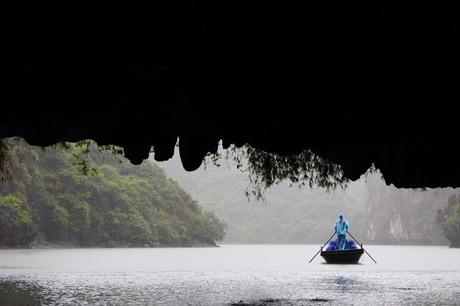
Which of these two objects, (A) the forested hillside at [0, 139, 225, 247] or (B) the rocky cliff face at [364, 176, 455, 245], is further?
(B) the rocky cliff face at [364, 176, 455, 245]

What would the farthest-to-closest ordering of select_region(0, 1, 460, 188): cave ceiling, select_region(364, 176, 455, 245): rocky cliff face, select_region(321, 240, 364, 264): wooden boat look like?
select_region(364, 176, 455, 245): rocky cliff face → select_region(321, 240, 364, 264): wooden boat → select_region(0, 1, 460, 188): cave ceiling

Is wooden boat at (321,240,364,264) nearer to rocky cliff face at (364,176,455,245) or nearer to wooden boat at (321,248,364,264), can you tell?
wooden boat at (321,248,364,264)

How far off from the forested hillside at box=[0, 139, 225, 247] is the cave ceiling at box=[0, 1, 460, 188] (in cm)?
6731

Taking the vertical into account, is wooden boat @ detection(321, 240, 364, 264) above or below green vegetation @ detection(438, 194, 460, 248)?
below

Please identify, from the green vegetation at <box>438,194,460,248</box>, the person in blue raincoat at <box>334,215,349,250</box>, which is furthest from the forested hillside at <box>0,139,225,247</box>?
the green vegetation at <box>438,194,460,248</box>

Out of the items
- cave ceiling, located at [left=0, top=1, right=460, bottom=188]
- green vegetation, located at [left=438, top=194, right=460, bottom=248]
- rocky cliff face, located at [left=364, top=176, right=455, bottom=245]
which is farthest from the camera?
rocky cliff face, located at [left=364, top=176, right=455, bottom=245]

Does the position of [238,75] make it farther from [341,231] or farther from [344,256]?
[341,231]

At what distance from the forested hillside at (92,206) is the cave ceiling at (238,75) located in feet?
221

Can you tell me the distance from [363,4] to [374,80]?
1.76m

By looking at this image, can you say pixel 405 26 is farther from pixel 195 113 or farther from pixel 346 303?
pixel 346 303

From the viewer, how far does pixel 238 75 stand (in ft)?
27.3

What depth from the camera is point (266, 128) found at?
31.8 ft

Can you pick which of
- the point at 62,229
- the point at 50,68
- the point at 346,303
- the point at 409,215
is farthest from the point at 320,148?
the point at 409,215

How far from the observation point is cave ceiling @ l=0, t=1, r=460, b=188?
710cm
